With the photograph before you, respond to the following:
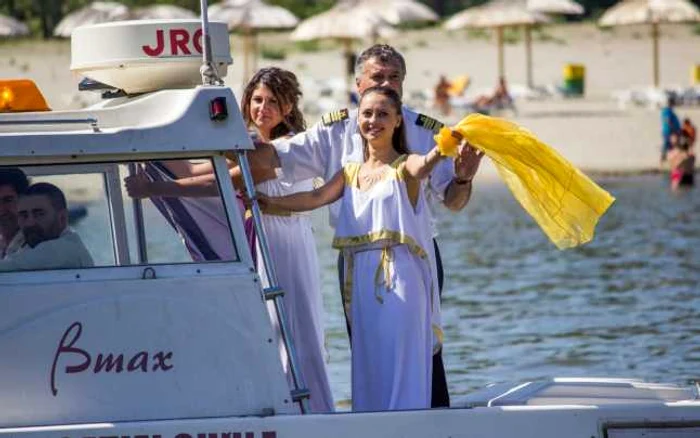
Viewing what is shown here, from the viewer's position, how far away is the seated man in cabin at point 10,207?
671cm

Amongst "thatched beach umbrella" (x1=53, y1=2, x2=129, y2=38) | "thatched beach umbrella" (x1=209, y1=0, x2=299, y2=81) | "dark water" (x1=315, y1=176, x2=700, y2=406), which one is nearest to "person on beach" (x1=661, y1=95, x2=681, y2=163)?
"dark water" (x1=315, y1=176, x2=700, y2=406)

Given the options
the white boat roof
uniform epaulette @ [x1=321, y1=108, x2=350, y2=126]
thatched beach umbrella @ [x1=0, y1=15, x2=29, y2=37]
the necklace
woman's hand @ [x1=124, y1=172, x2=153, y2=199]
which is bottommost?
thatched beach umbrella @ [x1=0, y1=15, x2=29, y2=37]

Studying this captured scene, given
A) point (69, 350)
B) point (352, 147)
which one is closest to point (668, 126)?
point (352, 147)

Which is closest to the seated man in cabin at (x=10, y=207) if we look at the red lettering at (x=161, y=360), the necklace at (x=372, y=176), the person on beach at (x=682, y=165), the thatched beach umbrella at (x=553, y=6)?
the red lettering at (x=161, y=360)

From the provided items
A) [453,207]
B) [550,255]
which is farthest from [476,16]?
[453,207]

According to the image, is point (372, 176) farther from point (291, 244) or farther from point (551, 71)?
point (551, 71)

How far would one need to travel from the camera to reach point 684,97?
127 ft

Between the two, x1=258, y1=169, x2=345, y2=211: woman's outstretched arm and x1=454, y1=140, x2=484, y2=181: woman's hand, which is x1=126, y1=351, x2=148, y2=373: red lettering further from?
x1=454, y1=140, x2=484, y2=181: woman's hand

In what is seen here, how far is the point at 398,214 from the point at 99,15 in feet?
113

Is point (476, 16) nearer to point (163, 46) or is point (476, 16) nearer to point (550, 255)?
point (550, 255)

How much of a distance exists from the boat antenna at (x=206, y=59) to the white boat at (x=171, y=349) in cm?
9

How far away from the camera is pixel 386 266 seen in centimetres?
A: 712

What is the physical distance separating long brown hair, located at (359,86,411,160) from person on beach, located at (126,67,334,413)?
0.59 metres

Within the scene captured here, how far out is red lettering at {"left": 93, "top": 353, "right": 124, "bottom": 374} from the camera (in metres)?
6.64
